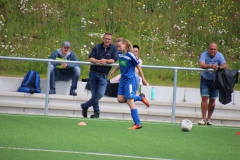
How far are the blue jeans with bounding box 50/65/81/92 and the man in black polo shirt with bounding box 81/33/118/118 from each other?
736 mm

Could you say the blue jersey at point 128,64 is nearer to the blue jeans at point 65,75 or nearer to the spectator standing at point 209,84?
the spectator standing at point 209,84

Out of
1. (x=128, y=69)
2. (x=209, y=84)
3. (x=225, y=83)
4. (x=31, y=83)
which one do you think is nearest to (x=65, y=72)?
(x=31, y=83)

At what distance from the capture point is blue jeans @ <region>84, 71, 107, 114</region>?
556 inches

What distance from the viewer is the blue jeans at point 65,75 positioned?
48.2ft

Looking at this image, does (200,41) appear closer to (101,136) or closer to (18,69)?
(18,69)

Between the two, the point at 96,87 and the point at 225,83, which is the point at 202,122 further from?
the point at 96,87

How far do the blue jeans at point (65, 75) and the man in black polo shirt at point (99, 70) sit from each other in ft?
2.42

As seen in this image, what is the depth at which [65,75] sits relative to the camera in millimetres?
14984

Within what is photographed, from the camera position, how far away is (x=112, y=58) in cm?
1438

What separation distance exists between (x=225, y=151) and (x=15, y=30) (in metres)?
14.1

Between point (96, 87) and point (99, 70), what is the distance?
1.20 ft

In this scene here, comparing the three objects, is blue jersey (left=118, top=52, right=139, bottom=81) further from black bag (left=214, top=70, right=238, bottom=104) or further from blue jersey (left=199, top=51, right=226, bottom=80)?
blue jersey (left=199, top=51, right=226, bottom=80)

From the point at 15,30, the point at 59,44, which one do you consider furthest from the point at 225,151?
the point at 15,30

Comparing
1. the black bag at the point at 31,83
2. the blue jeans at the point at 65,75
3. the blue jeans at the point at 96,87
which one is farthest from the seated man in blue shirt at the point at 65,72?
the blue jeans at the point at 96,87
